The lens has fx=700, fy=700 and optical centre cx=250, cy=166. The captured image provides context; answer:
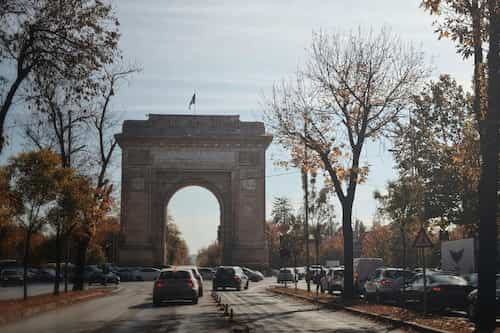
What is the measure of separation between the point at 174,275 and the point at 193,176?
138 feet

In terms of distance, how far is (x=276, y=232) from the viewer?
383ft

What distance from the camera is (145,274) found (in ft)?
215

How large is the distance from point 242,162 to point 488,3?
56555mm

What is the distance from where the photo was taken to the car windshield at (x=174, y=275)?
28703 mm

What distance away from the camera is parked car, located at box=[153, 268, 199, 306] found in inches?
1111

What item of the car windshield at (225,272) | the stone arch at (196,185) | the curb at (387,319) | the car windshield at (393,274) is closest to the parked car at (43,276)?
the stone arch at (196,185)

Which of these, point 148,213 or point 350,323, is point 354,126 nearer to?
point 350,323

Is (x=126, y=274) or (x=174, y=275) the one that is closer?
(x=174, y=275)

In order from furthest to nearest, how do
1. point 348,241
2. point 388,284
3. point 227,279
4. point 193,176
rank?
1. point 193,176
2. point 227,279
3. point 348,241
4. point 388,284

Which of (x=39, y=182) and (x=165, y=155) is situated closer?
(x=39, y=182)

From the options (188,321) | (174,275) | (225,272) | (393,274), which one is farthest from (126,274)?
(188,321)

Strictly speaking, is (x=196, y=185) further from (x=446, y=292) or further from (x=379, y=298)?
(x=446, y=292)

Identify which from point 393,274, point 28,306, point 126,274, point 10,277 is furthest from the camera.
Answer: point 126,274

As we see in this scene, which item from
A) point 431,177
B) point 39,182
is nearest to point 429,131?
point 431,177
